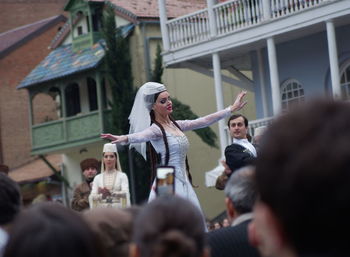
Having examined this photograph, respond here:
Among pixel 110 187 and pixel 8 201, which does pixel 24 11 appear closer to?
pixel 110 187

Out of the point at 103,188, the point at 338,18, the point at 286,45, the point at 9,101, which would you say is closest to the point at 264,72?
the point at 286,45

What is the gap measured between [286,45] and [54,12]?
26.7 meters

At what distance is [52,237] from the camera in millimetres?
3266

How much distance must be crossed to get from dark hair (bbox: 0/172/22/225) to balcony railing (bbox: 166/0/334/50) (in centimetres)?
1809

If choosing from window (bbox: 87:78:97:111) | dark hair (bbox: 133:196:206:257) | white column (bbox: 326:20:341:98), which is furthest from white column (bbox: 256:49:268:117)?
dark hair (bbox: 133:196:206:257)

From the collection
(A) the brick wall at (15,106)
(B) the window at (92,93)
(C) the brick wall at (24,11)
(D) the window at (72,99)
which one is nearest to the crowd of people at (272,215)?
(B) the window at (92,93)

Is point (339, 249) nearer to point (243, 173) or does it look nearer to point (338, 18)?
point (243, 173)

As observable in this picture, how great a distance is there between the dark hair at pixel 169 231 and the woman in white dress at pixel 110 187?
7.96 m

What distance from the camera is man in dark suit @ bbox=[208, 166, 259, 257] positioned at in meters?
5.48

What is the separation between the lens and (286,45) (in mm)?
26234

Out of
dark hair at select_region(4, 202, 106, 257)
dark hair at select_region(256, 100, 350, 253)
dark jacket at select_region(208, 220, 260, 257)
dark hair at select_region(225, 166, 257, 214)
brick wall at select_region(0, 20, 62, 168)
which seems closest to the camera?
dark hair at select_region(256, 100, 350, 253)

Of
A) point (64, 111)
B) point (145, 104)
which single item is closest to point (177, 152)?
point (145, 104)

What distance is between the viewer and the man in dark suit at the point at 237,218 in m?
5.48

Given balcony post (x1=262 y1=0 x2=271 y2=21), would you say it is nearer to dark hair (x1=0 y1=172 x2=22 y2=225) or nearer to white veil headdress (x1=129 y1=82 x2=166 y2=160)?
white veil headdress (x1=129 y1=82 x2=166 y2=160)
